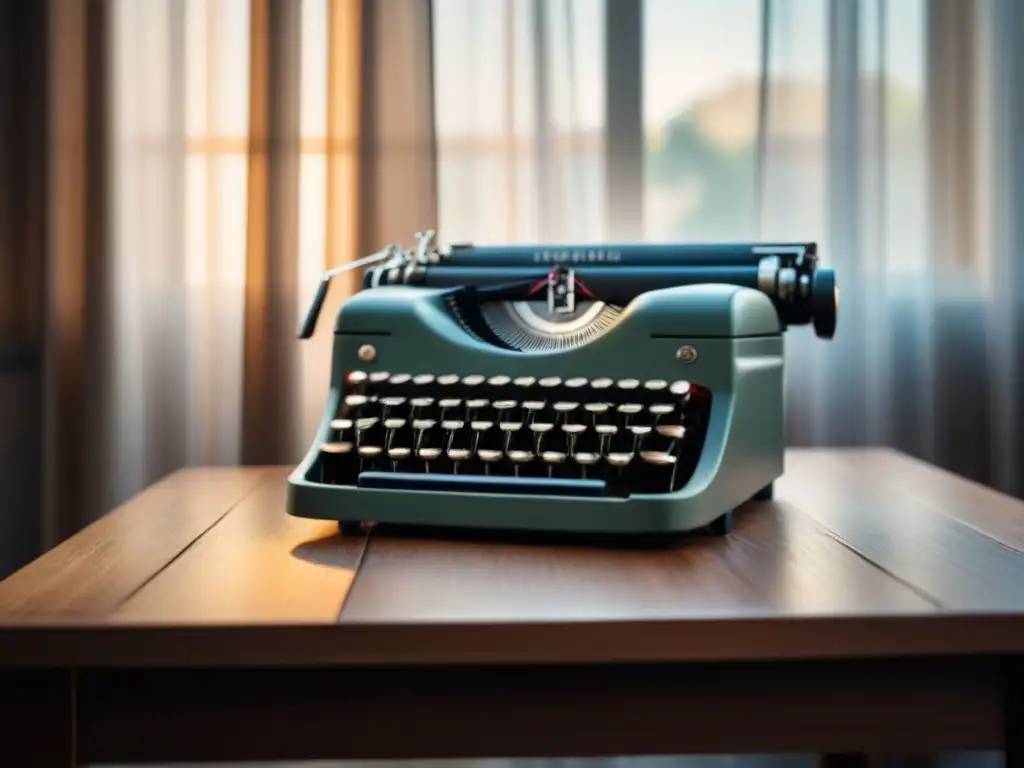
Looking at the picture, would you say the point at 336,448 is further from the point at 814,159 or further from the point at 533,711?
the point at 814,159

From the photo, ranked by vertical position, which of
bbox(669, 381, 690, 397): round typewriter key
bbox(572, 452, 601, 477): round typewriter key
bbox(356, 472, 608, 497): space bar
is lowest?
bbox(356, 472, 608, 497): space bar

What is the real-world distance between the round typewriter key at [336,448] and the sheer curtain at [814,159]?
0.88m

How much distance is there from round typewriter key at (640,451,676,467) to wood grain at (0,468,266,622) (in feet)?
1.41

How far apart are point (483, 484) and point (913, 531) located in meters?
0.42

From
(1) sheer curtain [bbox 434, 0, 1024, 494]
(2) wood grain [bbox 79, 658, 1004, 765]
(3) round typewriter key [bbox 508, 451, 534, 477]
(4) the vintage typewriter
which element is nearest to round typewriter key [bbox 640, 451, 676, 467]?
(4) the vintage typewriter

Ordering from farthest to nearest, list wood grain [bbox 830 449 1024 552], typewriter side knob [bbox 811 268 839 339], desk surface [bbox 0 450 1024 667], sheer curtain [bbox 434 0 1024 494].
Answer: sheer curtain [bbox 434 0 1024 494] < typewriter side knob [bbox 811 268 839 339] < wood grain [bbox 830 449 1024 552] < desk surface [bbox 0 450 1024 667]

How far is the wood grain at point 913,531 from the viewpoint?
0.83 metres

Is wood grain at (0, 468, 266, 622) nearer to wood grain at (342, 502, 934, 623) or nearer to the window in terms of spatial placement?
wood grain at (342, 502, 934, 623)

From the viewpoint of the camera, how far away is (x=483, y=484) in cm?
100

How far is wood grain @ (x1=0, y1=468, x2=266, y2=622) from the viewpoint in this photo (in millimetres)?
814

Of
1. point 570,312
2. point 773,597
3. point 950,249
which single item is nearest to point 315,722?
point 773,597

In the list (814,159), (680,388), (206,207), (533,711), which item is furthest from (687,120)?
(533,711)

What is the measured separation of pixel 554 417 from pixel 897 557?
340 millimetres

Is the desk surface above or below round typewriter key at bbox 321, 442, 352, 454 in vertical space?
below
